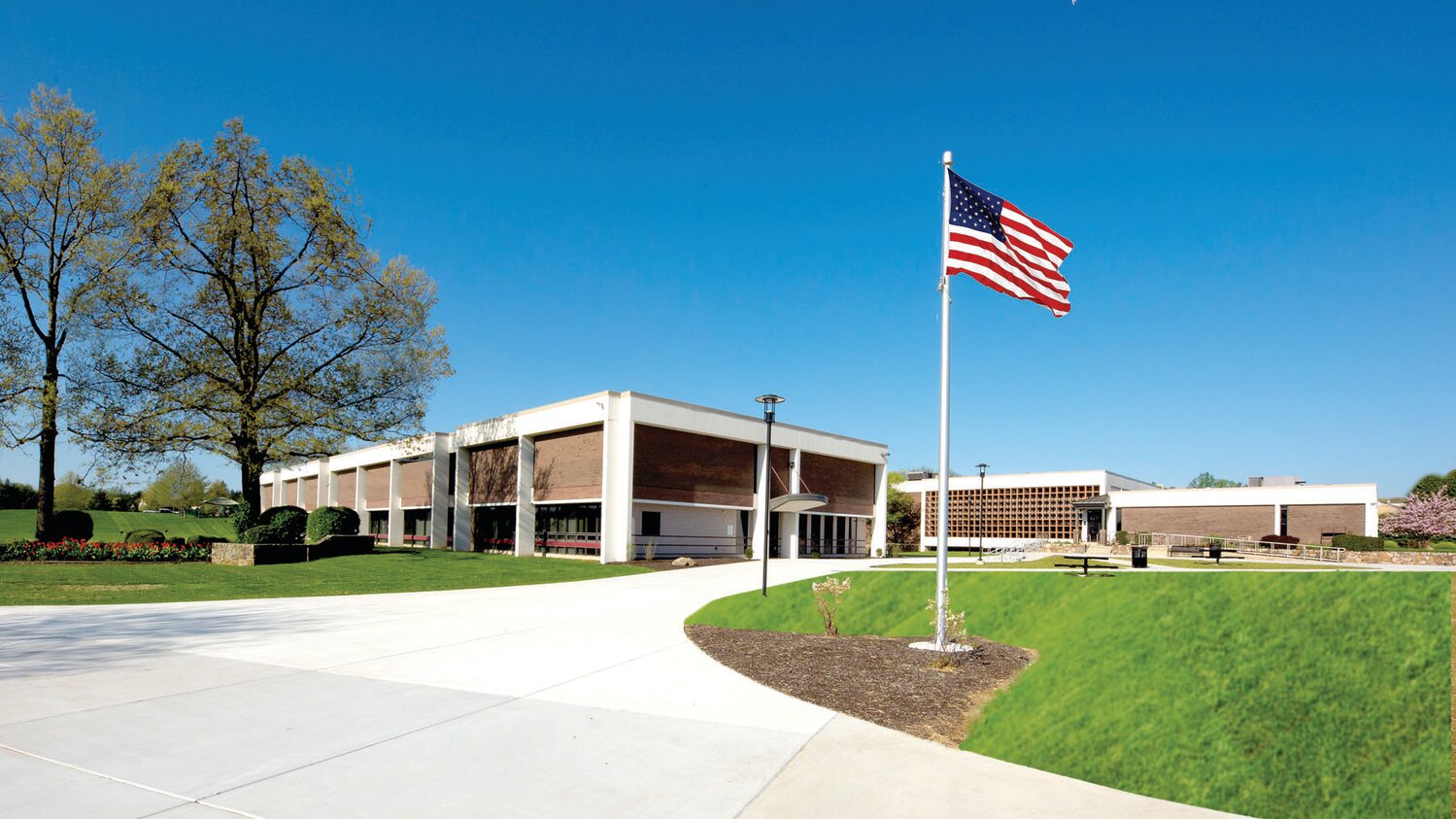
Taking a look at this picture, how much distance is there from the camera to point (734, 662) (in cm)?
1062

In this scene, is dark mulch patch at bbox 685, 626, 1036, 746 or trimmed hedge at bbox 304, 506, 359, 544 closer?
dark mulch patch at bbox 685, 626, 1036, 746

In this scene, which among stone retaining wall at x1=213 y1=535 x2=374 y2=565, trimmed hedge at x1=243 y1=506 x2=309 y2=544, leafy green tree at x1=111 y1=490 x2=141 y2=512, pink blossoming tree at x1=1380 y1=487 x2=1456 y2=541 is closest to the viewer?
stone retaining wall at x1=213 y1=535 x2=374 y2=565

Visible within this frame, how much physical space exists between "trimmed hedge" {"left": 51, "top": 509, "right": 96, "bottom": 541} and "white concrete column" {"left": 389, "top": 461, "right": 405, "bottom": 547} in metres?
20.9

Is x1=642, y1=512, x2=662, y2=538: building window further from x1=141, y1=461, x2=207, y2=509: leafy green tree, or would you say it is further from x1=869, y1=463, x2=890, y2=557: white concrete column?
x1=141, y1=461, x2=207, y2=509: leafy green tree

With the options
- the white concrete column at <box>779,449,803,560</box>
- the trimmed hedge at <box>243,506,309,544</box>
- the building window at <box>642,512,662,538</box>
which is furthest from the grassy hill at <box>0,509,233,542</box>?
the white concrete column at <box>779,449,803,560</box>

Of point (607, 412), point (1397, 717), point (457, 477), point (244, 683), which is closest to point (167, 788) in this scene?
point (244, 683)

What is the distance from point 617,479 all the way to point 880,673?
23.9 meters

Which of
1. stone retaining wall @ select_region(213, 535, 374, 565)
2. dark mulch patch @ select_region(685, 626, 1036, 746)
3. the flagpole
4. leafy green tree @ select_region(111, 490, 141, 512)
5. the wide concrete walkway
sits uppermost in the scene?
the flagpole

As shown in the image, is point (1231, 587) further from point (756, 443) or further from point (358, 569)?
point (756, 443)

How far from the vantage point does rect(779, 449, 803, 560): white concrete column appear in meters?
39.9

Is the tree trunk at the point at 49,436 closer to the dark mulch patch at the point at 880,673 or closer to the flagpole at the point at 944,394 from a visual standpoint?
the dark mulch patch at the point at 880,673

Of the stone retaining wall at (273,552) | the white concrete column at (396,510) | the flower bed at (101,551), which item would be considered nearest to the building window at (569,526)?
the stone retaining wall at (273,552)

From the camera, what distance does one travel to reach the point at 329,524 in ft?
113

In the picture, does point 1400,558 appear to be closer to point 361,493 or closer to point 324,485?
point 361,493
